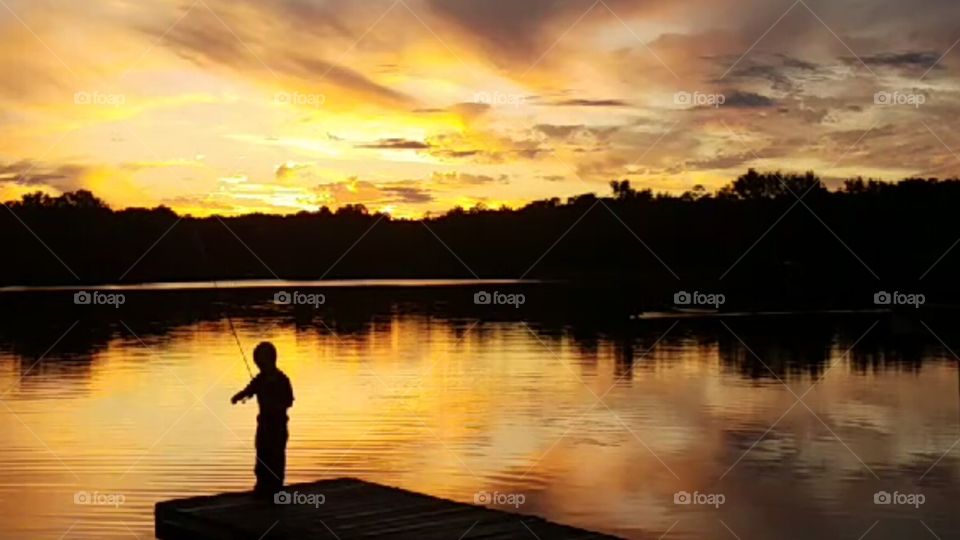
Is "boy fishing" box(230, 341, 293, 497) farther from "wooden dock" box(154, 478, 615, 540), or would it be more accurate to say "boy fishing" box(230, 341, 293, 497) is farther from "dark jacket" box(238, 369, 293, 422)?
"wooden dock" box(154, 478, 615, 540)

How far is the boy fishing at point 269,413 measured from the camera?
1183 cm

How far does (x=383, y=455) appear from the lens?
742 inches

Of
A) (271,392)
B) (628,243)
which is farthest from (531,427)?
(628,243)

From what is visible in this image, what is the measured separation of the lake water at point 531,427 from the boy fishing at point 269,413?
6.87 feet

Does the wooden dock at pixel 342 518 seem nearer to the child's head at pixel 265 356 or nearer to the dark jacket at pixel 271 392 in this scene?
the dark jacket at pixel 271 392

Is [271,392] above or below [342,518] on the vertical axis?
above

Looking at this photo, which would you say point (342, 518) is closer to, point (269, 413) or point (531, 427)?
point (269, 413)

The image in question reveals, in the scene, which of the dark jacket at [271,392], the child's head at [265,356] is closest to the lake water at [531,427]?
the dark jacket at [271,392]

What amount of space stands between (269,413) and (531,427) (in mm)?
10295

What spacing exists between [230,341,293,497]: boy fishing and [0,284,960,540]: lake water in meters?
2.09

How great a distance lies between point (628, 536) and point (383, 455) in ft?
19.4

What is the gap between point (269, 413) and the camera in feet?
39.4

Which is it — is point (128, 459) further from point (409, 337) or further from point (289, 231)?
point (289, 231)

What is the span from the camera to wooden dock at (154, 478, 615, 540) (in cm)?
1109
